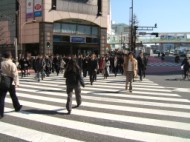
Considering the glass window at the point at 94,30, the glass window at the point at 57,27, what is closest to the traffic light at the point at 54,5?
the glass window at the point at 57,27

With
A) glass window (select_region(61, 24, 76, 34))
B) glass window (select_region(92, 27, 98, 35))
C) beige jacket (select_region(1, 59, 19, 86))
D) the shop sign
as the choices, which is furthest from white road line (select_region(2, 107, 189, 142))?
glass window (select_region(92, 27, 98, 35))

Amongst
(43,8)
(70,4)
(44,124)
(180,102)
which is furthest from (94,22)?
(44,124)

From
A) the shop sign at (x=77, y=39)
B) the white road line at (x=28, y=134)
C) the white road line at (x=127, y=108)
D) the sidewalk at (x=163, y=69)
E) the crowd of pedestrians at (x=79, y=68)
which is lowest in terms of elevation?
the sidewalk at (x=163, y=69)

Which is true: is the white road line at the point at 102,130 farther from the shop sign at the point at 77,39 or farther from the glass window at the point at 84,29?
the glass window at the point at 84,29

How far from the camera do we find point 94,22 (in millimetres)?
55594

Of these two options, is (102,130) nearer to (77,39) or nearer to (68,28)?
(68,28)

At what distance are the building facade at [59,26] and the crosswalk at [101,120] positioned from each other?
35559 millimetres

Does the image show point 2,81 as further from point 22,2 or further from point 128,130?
point 22,2

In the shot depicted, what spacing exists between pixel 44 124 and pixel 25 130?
2.49 feet

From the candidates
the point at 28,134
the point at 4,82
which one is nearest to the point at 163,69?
the point at 4,82

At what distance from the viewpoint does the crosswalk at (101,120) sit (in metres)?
7.87

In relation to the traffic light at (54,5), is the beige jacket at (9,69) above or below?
below

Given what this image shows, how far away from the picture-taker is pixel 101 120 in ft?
31.7

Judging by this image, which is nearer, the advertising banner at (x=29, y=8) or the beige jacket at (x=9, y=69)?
the beige jacket at (x=9, y=69)
